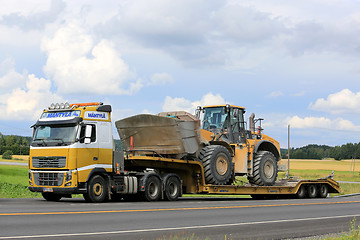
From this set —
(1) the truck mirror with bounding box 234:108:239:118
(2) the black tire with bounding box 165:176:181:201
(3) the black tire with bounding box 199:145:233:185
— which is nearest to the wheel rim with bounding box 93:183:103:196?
(2) the black tire with bounding box 165:176:181:201

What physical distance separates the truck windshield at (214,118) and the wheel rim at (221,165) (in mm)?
1975

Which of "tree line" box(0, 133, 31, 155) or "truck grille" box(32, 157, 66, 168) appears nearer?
"truck grille" box(32, 157, 66, 168)

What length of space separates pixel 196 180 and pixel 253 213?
6976 millimetres

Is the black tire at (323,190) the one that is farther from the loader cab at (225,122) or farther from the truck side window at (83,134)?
the truck side window at (83,134)

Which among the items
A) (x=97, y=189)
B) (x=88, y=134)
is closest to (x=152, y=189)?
(x=97, y=189)

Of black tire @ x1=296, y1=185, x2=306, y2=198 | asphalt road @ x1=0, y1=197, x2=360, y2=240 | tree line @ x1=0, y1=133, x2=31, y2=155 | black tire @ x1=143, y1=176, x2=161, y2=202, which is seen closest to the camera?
asphalt road @ x1=0, y1=197, x2=360, y2=240

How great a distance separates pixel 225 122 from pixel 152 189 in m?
5.38

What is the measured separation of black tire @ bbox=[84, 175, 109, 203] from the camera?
767 inches

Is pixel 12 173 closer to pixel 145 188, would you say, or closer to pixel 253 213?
pixel 145 188

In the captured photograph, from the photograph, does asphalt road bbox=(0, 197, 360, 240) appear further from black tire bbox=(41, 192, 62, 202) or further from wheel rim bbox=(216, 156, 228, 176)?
wheel rim bbox=(216, 156, 228, 176)

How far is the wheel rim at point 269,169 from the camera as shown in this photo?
26.5 m

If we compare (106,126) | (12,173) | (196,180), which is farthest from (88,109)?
(12,173)

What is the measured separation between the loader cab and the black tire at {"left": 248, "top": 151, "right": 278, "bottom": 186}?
1302 millimetres

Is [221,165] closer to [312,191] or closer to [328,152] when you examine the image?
[312,191]
